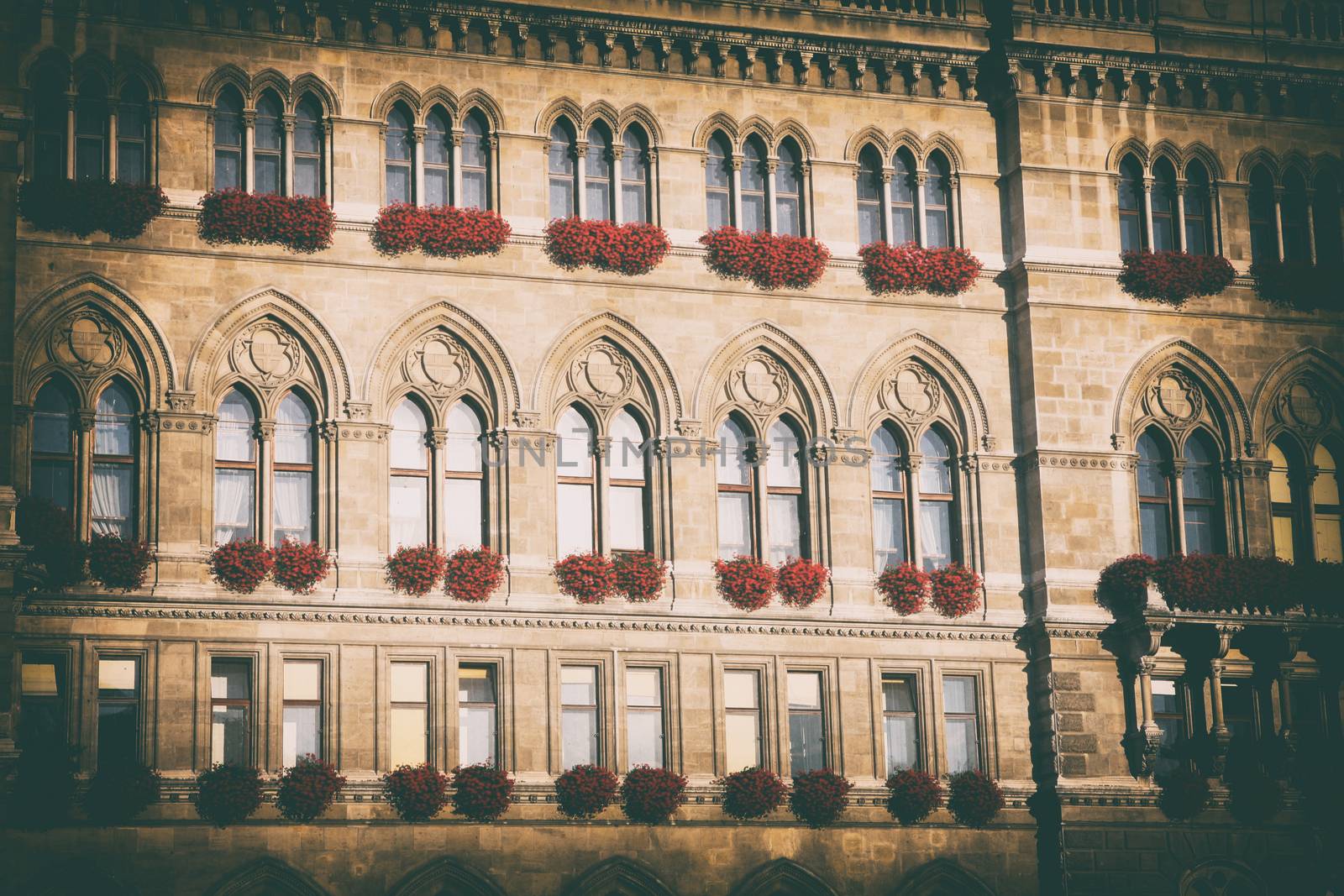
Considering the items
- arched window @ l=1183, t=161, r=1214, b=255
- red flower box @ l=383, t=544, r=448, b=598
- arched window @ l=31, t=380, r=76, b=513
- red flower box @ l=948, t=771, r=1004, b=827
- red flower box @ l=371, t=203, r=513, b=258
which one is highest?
arched window @ l=1183, t=161, r=1214, b=255

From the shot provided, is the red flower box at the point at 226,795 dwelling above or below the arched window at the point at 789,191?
below

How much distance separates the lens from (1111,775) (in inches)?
1592

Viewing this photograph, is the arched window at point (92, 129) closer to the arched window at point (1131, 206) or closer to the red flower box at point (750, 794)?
the red flower box at point (750, 794)

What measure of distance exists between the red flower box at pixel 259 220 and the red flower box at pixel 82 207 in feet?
3.38

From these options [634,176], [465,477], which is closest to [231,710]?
[465,477]

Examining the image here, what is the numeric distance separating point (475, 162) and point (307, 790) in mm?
10711

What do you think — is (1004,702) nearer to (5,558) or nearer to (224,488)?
(224,488)

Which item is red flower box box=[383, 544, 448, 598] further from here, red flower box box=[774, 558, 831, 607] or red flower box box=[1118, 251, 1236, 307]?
red flower box box=[1118, 251, 1236, 307]

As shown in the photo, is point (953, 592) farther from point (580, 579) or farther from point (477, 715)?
point (477, 715)

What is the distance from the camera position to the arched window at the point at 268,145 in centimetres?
3966

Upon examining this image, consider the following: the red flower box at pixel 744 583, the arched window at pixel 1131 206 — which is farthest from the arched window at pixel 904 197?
the red flower box at pixel 744 583

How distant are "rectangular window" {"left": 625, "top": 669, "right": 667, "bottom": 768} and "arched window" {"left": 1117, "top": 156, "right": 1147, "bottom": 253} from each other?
11431 mm

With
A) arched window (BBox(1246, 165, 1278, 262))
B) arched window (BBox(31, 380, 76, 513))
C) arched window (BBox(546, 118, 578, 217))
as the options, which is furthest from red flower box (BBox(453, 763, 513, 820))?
arched window (BBox(1246, 165, 1278, 262))

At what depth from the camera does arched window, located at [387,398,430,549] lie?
1540 inches
